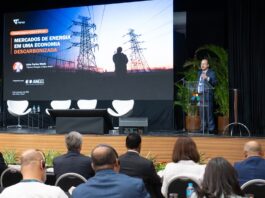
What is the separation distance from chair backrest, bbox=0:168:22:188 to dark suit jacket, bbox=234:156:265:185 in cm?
194

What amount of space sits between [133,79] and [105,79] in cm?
64

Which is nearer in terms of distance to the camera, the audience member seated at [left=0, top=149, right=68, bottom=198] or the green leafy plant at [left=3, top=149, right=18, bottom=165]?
the audience member seated at [left=0, top=149, right=68, bottom=198]

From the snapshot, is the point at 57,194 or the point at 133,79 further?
the point at 133,79

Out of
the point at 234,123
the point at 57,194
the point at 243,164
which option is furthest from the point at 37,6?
the point at 57,194

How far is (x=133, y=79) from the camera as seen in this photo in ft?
29.3

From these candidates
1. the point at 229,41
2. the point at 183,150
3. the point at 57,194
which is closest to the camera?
the point at 57,194

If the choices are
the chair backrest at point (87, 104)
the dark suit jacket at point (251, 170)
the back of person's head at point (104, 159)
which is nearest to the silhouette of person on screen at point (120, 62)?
the chair backrest at point (87, 104)

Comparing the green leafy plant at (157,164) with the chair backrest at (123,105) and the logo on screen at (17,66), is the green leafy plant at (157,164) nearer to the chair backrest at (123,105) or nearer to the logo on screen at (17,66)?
the chair backrest at (123,105)

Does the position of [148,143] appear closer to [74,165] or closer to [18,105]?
[74,165]

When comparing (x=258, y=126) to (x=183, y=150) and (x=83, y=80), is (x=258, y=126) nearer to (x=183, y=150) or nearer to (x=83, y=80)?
(x=83, y=80)

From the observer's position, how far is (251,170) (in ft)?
11.3

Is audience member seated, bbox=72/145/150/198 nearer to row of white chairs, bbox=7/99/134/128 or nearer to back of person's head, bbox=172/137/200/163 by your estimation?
back of person's head, bbox=172/137/200/163

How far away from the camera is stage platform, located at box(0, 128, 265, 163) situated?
6.39 m

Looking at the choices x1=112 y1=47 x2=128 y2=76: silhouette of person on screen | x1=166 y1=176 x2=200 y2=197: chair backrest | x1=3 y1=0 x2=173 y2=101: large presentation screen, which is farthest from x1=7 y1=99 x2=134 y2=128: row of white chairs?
x1=166 y1=176 x2=200 y2=197: chair backrest
